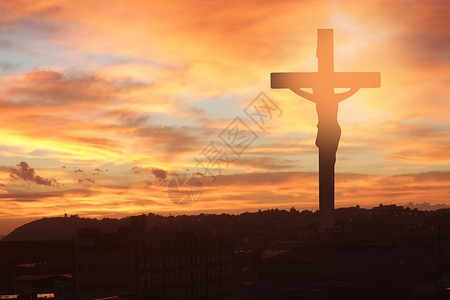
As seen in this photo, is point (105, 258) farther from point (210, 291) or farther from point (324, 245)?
point (324, 245)

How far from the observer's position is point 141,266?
153750 mm

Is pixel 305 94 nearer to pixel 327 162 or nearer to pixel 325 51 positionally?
pixel 325 51

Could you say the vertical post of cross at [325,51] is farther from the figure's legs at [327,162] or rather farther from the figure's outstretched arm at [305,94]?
the figure's legs at [327,162]

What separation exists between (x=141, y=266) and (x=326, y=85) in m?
50.4

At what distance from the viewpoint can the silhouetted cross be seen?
409 ft

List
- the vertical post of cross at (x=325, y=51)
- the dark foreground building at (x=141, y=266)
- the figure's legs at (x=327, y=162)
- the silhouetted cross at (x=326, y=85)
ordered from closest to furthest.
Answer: the silhouetted cross at (x=326, y=85), the vertical post of cross at (x=325, y=51), the figure's legs at (x=327, y=162), the dark foreground building at (x=141, y=266)

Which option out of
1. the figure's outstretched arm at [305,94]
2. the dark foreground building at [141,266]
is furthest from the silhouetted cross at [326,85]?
the dark foreground building at [141,266]

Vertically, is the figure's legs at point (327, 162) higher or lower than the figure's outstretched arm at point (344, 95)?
lower

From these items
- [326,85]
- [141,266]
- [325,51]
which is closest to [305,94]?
[326,85]

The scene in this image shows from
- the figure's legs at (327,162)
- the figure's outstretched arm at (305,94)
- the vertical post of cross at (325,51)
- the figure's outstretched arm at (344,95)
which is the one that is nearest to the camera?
the figure's outstretched arm at (344,95)

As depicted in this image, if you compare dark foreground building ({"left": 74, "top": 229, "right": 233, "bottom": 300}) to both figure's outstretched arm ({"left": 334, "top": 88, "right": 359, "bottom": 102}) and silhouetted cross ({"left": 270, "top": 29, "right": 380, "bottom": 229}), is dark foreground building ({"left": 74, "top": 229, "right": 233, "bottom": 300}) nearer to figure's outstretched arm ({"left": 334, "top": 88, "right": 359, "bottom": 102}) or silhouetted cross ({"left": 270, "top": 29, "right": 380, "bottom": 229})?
silhouetted cross ({"left": 270, "top": 29, "right": 380, "bottom": 229})

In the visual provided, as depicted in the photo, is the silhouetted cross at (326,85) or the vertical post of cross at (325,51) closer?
the silhouetted cross at (326,85)

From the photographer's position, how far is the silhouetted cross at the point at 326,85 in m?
125

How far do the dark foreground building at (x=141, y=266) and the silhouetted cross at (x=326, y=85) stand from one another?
36334 mm
